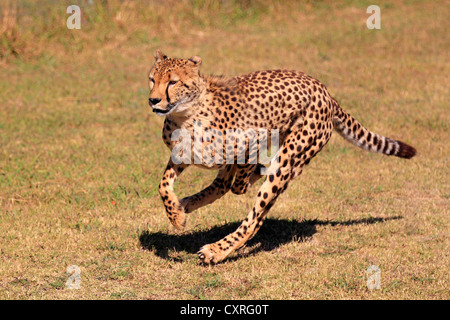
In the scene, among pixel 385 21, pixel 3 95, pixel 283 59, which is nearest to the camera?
pixel 3 95

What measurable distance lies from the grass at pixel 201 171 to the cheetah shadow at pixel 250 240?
0.07ft

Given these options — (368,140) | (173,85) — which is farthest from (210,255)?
(368,140)

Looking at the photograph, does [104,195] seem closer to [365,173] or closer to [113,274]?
[113,274]

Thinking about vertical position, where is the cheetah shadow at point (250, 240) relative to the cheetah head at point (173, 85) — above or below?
below

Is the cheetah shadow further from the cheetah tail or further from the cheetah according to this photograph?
the cheetah tail

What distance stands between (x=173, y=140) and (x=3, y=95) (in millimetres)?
6567

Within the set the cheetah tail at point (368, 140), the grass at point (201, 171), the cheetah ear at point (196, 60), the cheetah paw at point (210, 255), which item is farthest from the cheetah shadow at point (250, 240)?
the cheetah ear at point (196, 60)

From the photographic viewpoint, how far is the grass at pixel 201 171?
580cm

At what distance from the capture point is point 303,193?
7.95 metres

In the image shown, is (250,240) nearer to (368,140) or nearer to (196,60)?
(368,140)

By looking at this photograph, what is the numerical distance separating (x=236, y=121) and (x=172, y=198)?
83 cm

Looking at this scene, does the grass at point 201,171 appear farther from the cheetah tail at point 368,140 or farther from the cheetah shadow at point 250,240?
the cheetah tail at point 368,140

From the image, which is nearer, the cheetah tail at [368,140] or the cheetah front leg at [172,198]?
the cheetah front leg at [172,198]

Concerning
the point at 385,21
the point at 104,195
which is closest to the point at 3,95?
the point at 104,195
